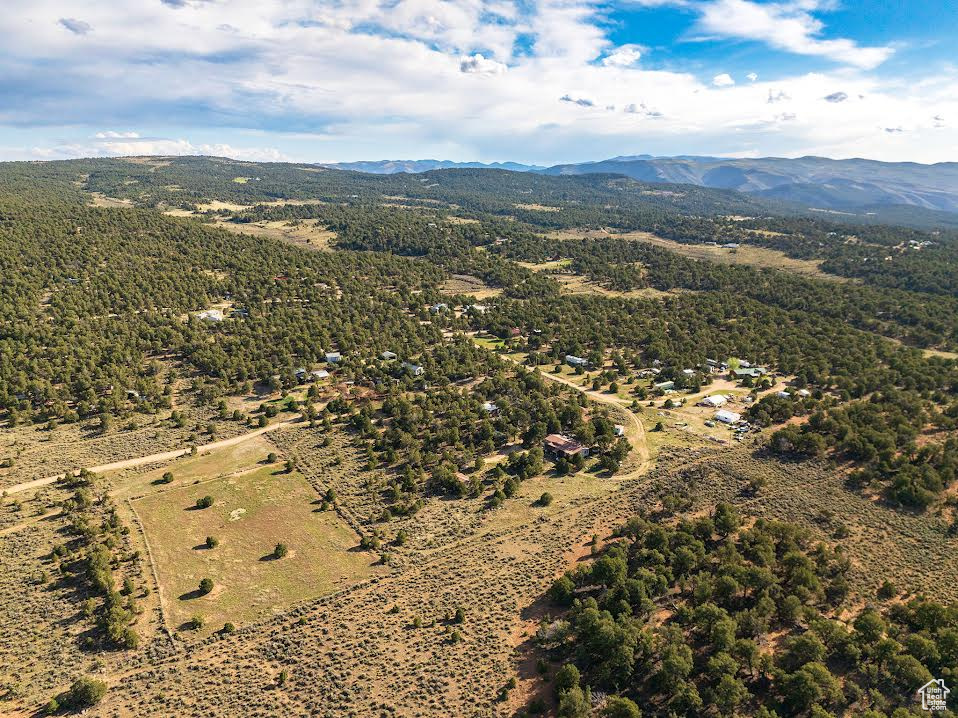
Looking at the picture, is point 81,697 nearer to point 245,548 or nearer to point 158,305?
point 245,548

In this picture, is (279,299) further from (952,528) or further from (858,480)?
(952,528)

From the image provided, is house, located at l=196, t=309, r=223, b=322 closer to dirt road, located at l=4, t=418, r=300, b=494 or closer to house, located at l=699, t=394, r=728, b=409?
dirt road, located at l=4, t=418, r=300, b=494

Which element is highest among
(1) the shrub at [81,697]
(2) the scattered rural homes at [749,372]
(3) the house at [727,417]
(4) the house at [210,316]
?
(4) the house at [210,316]

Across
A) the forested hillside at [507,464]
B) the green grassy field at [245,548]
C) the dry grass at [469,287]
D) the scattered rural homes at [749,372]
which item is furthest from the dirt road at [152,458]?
the dry grass at [469,287]

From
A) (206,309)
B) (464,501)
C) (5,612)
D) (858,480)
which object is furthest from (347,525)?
(206,309)

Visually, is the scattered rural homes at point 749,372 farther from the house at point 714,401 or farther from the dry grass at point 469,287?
the dry grass at point 469,287

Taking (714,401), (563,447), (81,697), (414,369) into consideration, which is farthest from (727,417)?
(81,697)

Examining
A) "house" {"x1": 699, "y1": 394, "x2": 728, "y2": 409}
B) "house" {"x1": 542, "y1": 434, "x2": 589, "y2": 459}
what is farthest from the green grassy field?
"house" {"x1": 699, "y1": 394, "x2": 728, "y2": 409}
